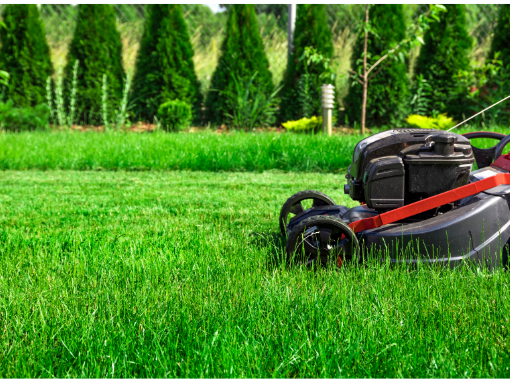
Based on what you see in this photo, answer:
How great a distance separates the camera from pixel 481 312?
1821 mm

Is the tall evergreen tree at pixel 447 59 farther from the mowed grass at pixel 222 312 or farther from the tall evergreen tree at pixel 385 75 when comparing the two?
the mowed grass at pixel 222 312

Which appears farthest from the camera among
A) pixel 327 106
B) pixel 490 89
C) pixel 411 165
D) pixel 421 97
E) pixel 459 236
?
pixel 421 97

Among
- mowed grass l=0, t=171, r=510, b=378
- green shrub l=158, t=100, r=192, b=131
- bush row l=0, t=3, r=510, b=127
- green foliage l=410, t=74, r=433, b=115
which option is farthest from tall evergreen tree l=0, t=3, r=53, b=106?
mowed grass l=0, t=171, r=510, b=378

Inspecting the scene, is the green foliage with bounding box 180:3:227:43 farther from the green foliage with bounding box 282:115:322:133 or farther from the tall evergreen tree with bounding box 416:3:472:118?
the tall evergreen tree with bounding box 416:3:472:118

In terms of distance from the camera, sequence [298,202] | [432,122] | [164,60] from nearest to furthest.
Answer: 1. [298,202]
2. [432,122]
3. [164,60]

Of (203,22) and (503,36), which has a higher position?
(203,22)

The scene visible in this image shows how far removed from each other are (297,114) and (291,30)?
6.27 feet

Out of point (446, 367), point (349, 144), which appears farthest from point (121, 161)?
point (446, 367)

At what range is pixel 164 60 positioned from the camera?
995cm

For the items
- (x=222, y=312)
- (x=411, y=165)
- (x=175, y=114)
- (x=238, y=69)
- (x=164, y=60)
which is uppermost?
(x=164, y=60)

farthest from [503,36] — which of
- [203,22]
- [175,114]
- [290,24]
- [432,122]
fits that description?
[203,22]

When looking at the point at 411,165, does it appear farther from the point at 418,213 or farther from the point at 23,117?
the point at 23,117

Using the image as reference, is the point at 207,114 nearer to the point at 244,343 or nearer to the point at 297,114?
the point at 297,114

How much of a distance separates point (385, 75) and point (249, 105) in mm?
2844
